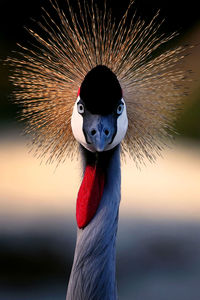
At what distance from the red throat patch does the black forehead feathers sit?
7.0 inches

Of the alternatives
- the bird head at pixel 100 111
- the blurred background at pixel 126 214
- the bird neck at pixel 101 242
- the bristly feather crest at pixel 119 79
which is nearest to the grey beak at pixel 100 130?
the bird head at pixel 100 111

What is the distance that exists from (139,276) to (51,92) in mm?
1586

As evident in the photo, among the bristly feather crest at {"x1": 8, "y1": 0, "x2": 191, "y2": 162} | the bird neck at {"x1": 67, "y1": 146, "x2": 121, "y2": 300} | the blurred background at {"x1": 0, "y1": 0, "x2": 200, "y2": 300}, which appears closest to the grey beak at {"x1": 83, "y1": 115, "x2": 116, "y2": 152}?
the bird neck at {"x1": 67, "y1": 146, "x2": 121, "y2": 300}

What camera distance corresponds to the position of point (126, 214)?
322 centimetres

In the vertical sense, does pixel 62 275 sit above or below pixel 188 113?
below

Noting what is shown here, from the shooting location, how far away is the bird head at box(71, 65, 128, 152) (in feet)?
3.46

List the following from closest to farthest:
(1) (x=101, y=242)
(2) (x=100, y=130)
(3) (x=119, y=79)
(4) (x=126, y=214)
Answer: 1. (2) (x=100, y=130)
2. (1) (x=101, y=242)
3. (3) (x=119, y=79)
4. (4) (x=126, y=214)

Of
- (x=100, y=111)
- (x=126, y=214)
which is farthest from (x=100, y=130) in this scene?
(x=126, y=214)

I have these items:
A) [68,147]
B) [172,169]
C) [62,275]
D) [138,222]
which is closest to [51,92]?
[68,147]

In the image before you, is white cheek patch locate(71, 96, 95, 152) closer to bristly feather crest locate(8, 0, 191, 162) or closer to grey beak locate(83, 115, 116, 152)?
grey beak locate(83, 115, 116, 152)

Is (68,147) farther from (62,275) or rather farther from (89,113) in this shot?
(62,275)

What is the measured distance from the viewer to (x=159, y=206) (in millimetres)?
3332

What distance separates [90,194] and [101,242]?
4.7 inches

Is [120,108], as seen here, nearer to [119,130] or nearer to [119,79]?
[119,130]
